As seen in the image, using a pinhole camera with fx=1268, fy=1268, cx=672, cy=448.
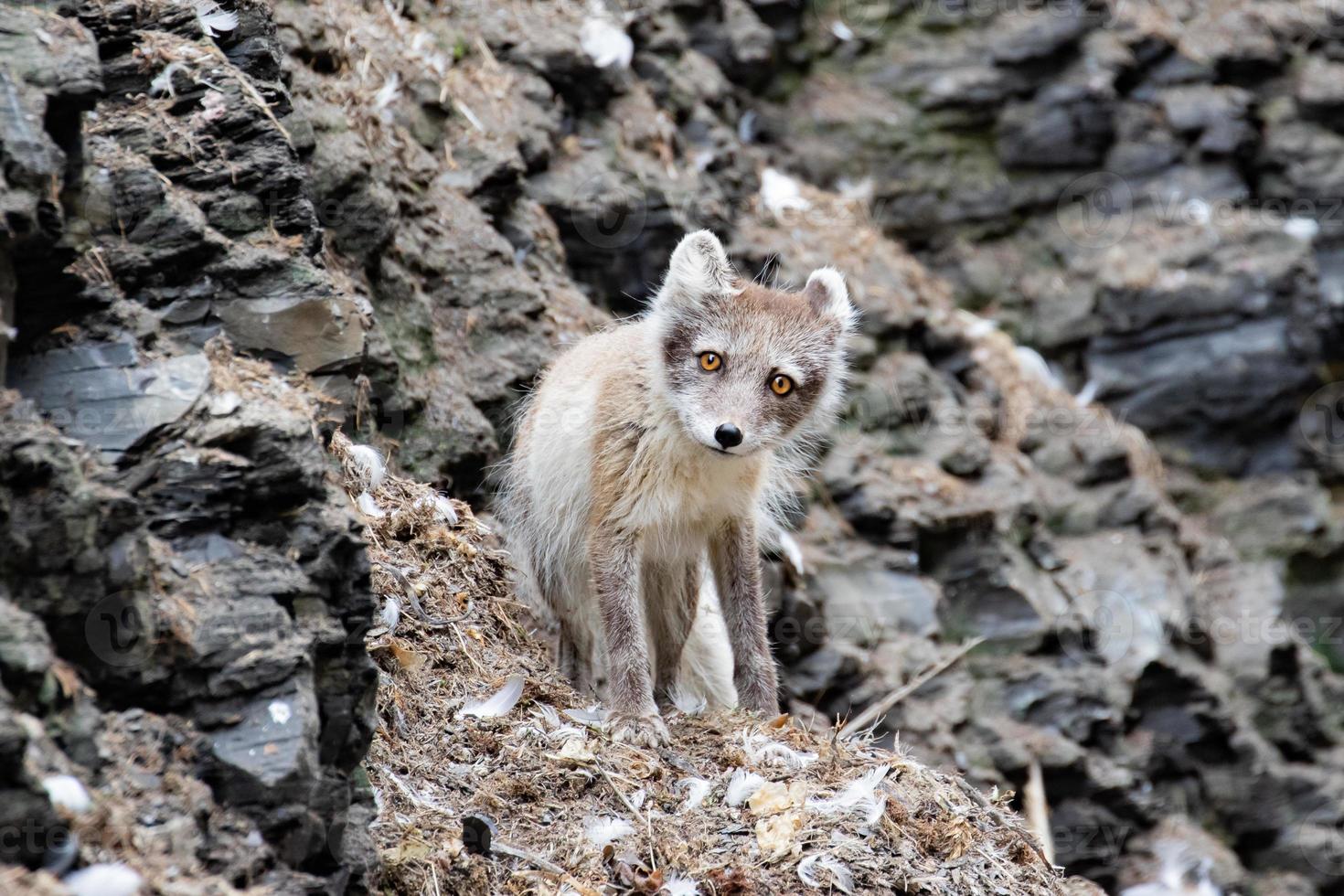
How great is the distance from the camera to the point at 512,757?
537cm

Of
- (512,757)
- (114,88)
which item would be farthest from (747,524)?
(114,88)

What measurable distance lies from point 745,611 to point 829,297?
170cm

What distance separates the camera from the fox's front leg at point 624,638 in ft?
19.3

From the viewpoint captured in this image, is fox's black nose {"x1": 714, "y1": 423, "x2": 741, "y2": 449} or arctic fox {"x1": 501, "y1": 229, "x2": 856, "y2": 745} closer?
fox's black nose {"x1": 714, "y1": 423, "x2": 741, "y2": 449}

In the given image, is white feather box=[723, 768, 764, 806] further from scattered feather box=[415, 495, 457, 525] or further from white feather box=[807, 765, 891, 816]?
scattered feather box=[415, 495, 457, 525]

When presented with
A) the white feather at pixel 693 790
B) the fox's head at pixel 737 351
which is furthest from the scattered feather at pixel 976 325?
the white feather at pixel 693 790

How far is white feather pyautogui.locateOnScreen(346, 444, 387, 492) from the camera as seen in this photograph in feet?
20.9

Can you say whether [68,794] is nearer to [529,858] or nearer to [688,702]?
[529,858]

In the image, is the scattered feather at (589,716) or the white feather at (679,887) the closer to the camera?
the white feather at (679,887)

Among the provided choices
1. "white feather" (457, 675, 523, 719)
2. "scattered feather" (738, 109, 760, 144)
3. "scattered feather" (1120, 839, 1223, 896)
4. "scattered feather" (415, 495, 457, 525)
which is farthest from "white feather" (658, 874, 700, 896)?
"scattered feather" (738, 109, 760, 144)

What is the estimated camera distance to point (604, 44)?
10.1 metres

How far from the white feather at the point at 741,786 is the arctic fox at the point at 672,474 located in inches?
19.0

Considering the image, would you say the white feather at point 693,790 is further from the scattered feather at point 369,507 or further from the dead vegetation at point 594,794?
the scattered feather at point 369,507

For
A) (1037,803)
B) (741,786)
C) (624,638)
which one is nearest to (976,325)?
(1037,803)
